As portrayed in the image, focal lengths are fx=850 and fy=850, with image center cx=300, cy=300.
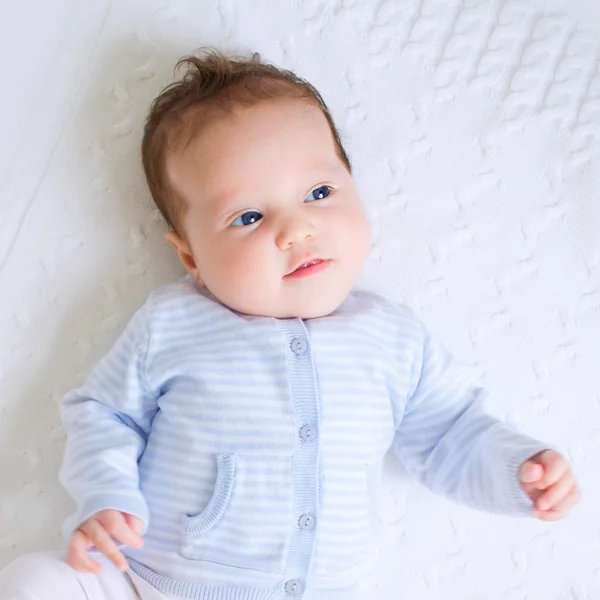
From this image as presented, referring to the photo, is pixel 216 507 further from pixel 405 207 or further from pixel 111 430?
pixel 405 207

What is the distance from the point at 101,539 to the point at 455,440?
52cm

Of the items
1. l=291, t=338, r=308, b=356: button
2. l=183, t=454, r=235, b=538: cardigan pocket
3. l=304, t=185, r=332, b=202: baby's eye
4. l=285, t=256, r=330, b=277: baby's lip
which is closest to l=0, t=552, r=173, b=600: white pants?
l=183, t=454, r=235, b=538: cardigan pocket

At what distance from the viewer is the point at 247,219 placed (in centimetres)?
120

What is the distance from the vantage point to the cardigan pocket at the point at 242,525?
1.16m

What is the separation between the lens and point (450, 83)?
4.61ft

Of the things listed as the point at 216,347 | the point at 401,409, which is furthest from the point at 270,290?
the point at 401,409

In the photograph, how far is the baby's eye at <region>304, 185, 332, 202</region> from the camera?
3.98ft

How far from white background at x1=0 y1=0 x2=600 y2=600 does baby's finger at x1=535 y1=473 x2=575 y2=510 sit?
26 centimetres

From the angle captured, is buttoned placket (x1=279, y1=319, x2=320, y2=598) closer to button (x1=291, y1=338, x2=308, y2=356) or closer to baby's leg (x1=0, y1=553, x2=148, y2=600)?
button (x1=291, y1=338, x2=308, y2=356)

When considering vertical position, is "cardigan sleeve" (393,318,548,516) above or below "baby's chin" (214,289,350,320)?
below

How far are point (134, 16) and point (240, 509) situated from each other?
2.62 feet

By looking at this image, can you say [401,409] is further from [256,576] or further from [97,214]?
[97,214]

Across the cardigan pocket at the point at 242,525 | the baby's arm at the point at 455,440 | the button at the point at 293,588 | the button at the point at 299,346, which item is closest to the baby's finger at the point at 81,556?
the cardigan pocket at the point at 242,525

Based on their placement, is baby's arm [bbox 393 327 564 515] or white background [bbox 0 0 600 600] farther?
white background [bbox 0 0 600 600]
